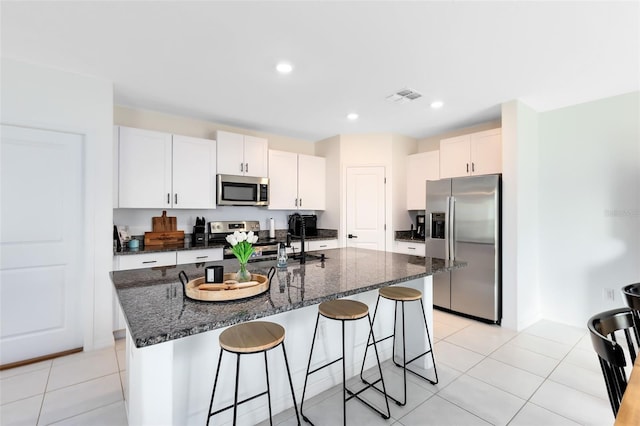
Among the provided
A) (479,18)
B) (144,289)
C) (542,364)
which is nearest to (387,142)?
(479,18)

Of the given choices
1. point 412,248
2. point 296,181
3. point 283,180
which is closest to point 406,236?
point 412,248

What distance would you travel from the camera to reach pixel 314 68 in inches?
98.2

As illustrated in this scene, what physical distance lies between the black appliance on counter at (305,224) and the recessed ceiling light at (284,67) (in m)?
2.41

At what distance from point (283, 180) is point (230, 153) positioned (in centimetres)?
88

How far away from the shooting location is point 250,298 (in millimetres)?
1384

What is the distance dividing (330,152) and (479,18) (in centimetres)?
307

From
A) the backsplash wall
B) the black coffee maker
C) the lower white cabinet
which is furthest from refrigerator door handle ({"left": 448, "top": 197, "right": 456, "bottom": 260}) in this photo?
the backsplash wall

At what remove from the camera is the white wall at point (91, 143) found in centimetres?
248

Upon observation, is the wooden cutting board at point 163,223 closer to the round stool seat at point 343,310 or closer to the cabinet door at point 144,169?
the cabinet door at point 144,169

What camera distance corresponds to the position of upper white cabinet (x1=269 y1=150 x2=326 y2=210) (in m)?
4.34

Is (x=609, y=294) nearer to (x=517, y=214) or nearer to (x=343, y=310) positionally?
(x=517, y=214)

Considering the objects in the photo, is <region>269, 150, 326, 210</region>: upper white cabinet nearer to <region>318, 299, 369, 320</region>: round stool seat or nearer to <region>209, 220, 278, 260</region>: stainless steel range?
<region>209, 220, 278, 260</region>: stainless steel range

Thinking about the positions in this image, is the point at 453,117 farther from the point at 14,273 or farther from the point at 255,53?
the point at 14,273

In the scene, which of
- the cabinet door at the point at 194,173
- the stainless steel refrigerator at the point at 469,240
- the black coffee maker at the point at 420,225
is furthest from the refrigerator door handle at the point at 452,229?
the cabinet door at the point at 194,173
